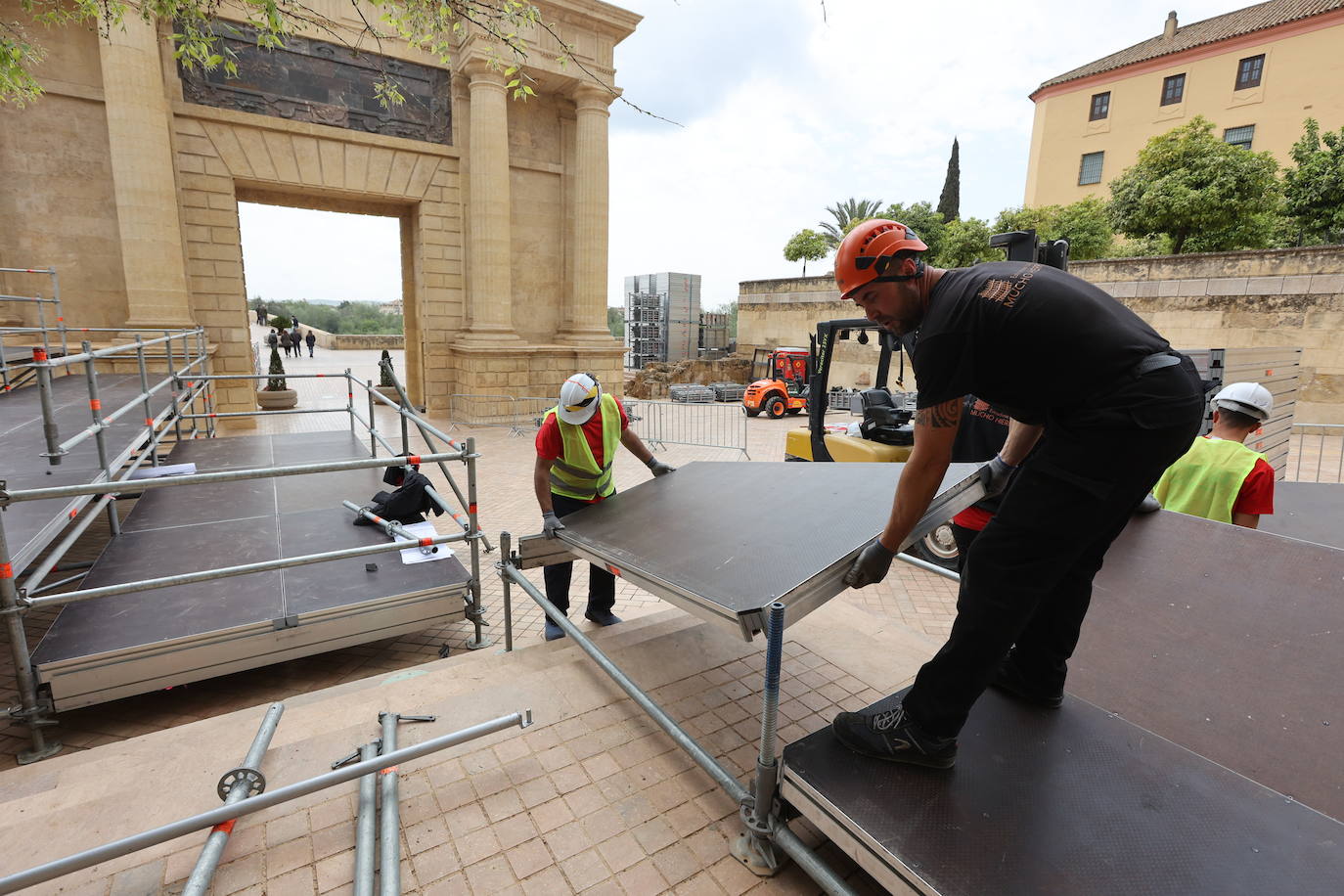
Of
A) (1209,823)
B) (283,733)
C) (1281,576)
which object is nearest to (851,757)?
(1209,823)

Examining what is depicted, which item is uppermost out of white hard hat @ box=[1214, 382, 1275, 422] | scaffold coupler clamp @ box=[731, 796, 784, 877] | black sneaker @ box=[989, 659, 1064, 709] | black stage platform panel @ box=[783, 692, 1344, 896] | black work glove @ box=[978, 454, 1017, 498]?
white hard hat @ box=[1214, 382, 1275, 422]

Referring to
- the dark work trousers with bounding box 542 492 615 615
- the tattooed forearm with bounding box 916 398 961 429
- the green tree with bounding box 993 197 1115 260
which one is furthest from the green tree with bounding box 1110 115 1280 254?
the tattooed forearm with bounding box 916 398 961 429

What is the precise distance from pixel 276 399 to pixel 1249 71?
4295cm

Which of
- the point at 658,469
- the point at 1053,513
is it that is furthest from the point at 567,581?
the point at 1053,513

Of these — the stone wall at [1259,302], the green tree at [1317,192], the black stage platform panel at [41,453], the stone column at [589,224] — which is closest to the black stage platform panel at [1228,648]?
the black stage platform panel at [41,453]

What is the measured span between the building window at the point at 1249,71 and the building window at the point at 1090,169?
5.94 meters

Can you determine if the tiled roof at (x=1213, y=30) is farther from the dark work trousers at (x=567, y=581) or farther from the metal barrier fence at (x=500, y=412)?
the dark work trousers at (x=567, y=581)

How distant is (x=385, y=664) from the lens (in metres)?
4.25

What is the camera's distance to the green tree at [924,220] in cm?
2803

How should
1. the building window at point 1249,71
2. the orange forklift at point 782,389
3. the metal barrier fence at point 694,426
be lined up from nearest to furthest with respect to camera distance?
1. the metal barrier fence at point 694,426
2. the orange forklift at point 782,389
3. the building window at point 1249,71

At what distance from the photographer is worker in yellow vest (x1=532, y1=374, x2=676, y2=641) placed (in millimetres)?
3836

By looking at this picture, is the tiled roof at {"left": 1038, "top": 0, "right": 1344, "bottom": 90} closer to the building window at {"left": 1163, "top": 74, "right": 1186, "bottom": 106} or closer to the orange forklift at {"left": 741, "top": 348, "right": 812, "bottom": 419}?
the building window at {"left": 1163, "top": 74, "right": 1186, "bottom": 106}

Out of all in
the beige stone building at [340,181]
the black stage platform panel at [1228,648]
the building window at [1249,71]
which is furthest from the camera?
the building window at [1249,71]

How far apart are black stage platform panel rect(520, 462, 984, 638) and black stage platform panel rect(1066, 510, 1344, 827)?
3.45 feet
